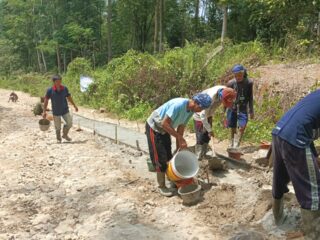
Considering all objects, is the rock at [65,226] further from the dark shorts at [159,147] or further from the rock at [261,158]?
the rock at [261,158]

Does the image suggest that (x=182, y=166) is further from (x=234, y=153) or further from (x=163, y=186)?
(x=234, y=153)

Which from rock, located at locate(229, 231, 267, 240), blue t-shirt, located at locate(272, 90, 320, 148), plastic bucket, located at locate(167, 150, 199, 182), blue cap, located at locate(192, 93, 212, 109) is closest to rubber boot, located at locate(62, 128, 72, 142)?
plastic bucket, located at locate(167, 150, 199, 182)

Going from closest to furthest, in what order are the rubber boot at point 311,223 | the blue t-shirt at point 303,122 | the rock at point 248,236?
1. the blue t-shirt at point 303,122
2. the rubber boot at point 311,223
3. the rock at point 248,236

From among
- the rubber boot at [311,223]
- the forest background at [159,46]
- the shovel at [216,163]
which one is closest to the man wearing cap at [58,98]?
the forest background at [159,46]

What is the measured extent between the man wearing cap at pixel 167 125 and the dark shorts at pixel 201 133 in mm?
1144

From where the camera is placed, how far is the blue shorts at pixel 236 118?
7777 mm

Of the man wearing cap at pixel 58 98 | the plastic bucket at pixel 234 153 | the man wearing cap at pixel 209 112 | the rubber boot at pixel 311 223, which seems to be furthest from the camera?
the man wearing cap at pixel 58 98

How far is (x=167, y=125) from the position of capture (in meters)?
5.39

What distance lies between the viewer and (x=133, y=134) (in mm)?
10773

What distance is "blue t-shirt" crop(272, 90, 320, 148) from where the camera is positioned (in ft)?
12.1

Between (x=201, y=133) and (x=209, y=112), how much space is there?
19.9 inches

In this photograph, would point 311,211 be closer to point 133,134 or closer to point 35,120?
point 133,134

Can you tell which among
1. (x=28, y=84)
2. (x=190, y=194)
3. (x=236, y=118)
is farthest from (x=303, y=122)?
(x=28, y=84)

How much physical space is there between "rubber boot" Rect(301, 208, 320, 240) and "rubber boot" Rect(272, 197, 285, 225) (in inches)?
16.8
